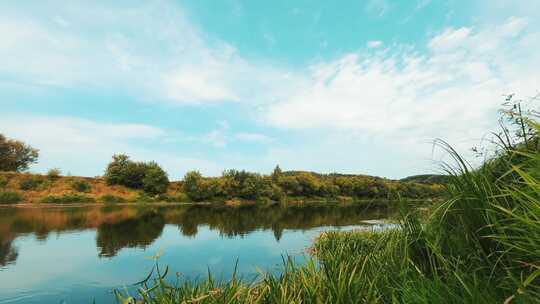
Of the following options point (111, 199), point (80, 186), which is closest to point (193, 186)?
point (111, 199)

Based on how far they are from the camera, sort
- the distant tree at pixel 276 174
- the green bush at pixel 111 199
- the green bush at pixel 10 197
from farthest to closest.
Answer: the distant tree at pixel 276 174 < the green bush at pixel 111 199 < the green bush at pixel 10 197

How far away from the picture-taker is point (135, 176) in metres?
70.7

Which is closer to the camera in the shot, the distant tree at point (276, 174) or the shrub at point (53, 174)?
the shrub at point (53, 174)

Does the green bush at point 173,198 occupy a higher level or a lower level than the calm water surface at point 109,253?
higher

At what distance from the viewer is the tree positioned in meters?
65.7

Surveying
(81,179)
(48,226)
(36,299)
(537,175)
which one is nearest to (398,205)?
(537,175)

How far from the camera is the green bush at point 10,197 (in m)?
45.5

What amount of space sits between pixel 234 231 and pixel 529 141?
27.5 meters

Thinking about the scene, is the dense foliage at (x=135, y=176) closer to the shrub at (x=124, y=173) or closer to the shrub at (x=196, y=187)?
the shrub at (x=124, y=173)

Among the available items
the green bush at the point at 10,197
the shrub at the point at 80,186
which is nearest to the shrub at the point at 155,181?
the shrub at the point at 80,186

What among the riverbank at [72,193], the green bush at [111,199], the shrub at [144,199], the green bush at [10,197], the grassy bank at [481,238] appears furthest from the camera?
the shrub at [144,199]

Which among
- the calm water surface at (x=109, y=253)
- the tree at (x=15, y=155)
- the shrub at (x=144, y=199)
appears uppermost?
the tree at (x=15, y=155)

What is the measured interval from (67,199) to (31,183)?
10.2 metres

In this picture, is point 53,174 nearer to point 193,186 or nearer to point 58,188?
point 58,188
